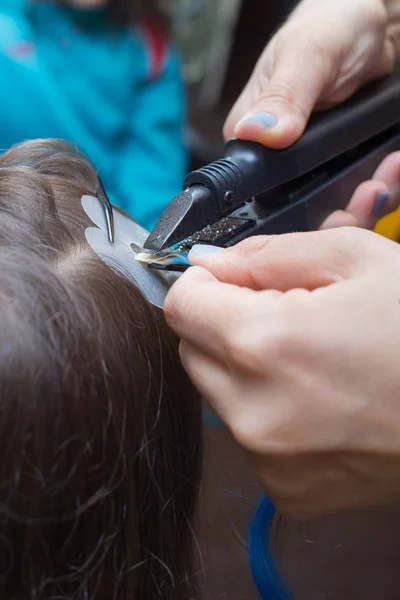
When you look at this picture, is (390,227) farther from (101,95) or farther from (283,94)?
(101,95)

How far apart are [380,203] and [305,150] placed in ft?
0.50

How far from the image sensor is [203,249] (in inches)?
20.1

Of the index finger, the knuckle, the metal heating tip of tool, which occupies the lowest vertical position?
the index finger

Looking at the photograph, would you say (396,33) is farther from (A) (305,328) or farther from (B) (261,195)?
(A) (305,328)

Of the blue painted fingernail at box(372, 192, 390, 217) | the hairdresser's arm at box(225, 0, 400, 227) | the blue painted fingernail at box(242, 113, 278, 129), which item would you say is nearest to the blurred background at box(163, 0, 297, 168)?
the hairdresser's arm at box(225, 0, 400, 227)

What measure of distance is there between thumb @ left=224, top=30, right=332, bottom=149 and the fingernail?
0.47 feet

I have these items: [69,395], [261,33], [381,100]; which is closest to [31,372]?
[69,395]

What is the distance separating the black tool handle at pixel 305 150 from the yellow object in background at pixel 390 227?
0.30ft

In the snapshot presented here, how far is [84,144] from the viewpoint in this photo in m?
1.19

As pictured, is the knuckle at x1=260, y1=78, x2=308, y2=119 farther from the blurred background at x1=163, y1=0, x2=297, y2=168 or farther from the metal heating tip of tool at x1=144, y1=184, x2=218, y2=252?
the blurred background at x1=163, y1=0, x2=297, y2=168

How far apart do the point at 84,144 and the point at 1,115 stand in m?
0.15

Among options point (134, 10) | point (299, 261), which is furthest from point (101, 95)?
point (299, 261)

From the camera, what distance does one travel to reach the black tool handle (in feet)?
1.82

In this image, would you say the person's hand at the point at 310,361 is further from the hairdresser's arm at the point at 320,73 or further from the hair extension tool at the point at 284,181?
the hairdresser's arm at the point at 320,73
